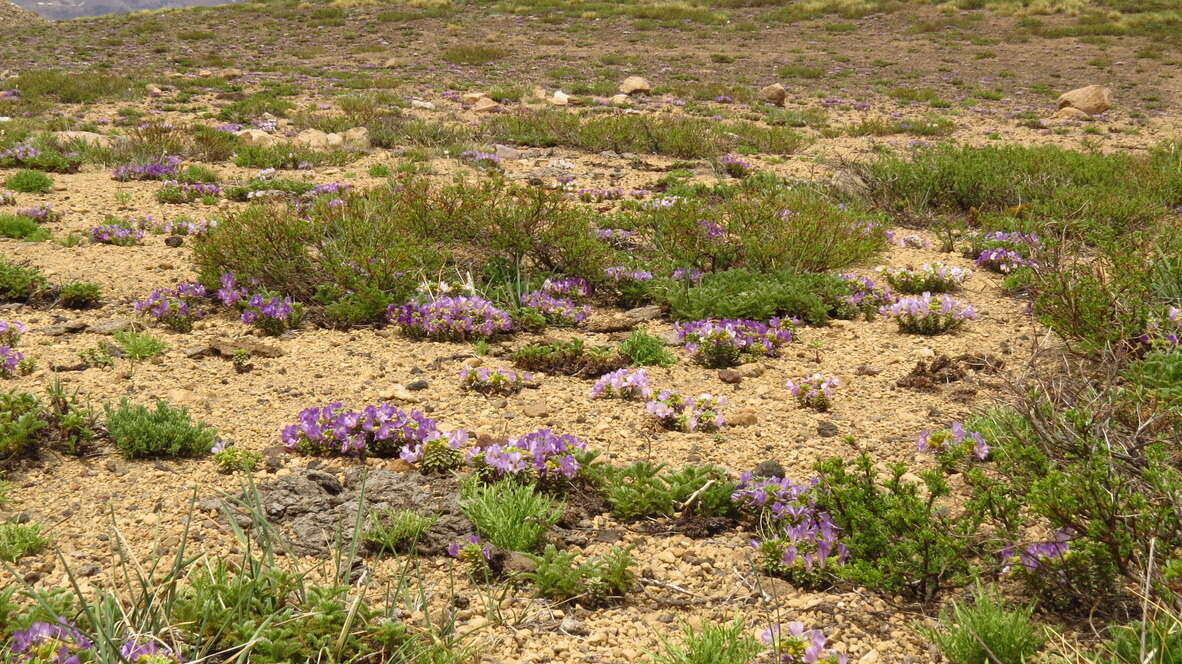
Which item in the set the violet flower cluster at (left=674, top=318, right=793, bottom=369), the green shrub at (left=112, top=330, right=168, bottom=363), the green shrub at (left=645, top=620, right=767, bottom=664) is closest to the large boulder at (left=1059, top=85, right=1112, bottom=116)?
the violet flower cluster at (left=674, top=318, right=793, bottom=369)

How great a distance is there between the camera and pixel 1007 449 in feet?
10.4

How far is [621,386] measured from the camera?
4594mm

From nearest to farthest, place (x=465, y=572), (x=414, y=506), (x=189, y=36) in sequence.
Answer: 1. (x=465, y=572)
2. (x=414, y=506)
3. (x=189, y=36)

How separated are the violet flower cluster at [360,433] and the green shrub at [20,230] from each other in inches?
199

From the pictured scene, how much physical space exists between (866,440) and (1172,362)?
1.47 meters

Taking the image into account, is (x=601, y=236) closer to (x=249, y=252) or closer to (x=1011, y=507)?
(x=249, y=252)

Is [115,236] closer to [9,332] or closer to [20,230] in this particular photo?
[20,230]

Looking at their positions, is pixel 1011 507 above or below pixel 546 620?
above

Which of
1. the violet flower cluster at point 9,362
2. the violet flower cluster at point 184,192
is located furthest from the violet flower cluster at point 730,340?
the violet flower cluster at point 184,192

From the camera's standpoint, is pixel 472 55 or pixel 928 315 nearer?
pixel 928 315

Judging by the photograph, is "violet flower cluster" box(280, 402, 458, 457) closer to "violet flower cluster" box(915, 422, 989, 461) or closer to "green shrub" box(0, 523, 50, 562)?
"green shrub" box(0, 523, 50, 562)

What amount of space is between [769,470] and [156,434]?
2.97m

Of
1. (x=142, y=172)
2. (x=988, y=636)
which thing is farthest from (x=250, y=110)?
(x=988, y=636)

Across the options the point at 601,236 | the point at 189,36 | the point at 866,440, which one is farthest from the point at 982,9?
the point at 866,440
